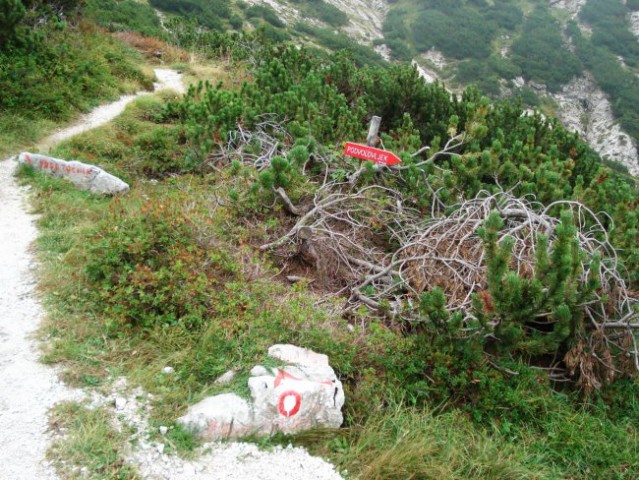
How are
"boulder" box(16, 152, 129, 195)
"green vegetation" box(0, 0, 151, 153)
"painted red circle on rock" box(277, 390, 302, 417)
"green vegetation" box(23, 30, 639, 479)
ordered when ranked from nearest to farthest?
"painted red circle on rock" box(277, 390, 302, 417) < "green vegetation" box(23, 30, 639, 479) < "boulder" box(16, 152, 129, 195) < "green vegetation" box(0, 0, 151, 153)

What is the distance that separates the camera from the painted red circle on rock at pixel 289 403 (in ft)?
10.5

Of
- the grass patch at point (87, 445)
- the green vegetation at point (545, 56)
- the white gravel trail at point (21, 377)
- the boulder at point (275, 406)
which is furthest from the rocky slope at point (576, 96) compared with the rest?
the grass patch at point (87, 445)

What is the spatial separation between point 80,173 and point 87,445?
4508mm

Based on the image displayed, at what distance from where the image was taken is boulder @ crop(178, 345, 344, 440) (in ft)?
9.99

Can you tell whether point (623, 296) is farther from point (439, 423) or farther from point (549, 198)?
point (439, 423)

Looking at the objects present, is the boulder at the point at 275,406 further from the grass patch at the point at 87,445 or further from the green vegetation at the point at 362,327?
the grass patch at the point at 87,445

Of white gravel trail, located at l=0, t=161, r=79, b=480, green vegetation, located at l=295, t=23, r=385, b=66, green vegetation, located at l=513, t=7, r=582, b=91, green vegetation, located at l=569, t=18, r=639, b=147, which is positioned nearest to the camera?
white gravel trail, located at l=0, t=161, r=79, b=480

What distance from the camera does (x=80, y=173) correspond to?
619 centimetres

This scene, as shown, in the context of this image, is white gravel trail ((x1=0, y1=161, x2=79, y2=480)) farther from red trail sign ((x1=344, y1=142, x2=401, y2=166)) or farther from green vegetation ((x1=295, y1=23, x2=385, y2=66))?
green vegetation ((x1=295, y1=23, x2=385, y2=66))

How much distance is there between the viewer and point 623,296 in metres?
4.24

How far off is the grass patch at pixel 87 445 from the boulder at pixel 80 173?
3910mm

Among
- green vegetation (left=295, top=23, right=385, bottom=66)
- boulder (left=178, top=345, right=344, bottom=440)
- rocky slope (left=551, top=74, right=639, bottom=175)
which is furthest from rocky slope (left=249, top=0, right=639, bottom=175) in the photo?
boulder (left=178, top=345, right=344, bottom=440)

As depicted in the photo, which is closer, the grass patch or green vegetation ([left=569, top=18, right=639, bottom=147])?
→ the grass patch

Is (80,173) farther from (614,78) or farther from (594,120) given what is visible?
(614,78)
